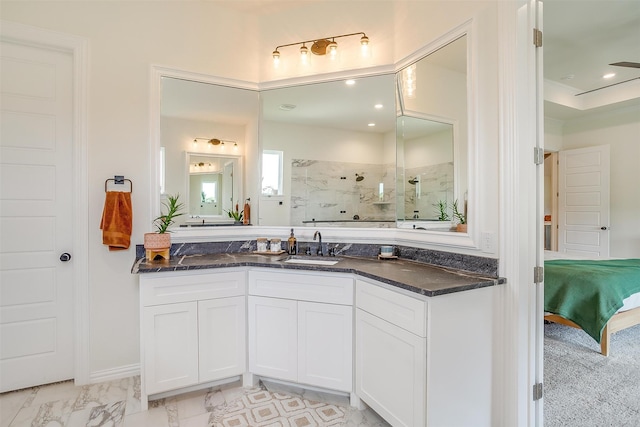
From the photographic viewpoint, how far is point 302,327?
7.01ft

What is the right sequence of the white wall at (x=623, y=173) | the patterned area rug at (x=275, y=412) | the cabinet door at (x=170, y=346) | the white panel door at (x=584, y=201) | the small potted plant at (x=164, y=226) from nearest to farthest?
the patterned area rug at (x=275, y=412), the cabinet door at (x=170, y=346), the small potted plant at (x=164, y=226), the white wall at (x=623, y=173), the white panel door at (x=584, y=201)

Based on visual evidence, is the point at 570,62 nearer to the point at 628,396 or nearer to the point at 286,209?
the point at 628,396

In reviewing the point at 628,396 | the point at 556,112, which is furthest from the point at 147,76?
the point at 556,112

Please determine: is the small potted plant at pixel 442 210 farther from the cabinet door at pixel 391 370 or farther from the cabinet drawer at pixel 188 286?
the cabinet drawer at pixel 188 286

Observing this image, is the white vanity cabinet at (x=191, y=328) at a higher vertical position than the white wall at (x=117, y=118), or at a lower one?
lower

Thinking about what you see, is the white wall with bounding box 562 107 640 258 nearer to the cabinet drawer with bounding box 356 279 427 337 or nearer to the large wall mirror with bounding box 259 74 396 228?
the large wall mirror with bounding box 259 74 396 228

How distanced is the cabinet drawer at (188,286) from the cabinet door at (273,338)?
0.55 ft

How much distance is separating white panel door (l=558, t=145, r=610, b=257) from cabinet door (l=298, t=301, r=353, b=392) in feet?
17.2

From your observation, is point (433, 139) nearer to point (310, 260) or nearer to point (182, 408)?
point (310, 260)

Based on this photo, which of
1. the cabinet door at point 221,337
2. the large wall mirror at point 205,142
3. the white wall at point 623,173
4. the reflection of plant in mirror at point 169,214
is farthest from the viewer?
the white wall at point 623,173

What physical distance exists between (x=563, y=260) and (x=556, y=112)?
9.28ft

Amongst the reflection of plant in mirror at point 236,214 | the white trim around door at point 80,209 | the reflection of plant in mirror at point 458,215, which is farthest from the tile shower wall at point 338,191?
the white trim around door at point 80,209

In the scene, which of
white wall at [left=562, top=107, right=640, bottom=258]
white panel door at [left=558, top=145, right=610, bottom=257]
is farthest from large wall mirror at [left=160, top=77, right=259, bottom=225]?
white wall at [left=562, top=107, right=640, bottom=258]

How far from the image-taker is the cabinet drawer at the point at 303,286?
2057mm
